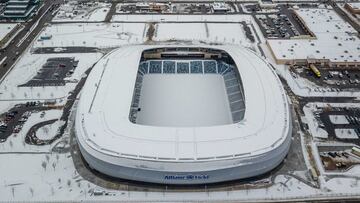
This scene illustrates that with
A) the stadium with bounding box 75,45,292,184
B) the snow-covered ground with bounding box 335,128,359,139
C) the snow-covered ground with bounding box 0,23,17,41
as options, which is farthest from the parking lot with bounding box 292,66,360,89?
the snow-covered ground with bounding box 0,23,17,41

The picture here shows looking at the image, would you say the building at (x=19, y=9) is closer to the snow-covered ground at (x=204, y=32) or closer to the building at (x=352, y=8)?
the snow-covered ground at (x=204, y=32)

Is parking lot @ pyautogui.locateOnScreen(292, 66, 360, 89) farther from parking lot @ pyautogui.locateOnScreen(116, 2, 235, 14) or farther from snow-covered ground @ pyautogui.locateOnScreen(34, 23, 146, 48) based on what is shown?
parking lot @ pyautogui.locateOnScreen(116, 2, 235, 14)

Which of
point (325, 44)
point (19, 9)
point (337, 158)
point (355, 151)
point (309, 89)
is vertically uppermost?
point (19, 9)

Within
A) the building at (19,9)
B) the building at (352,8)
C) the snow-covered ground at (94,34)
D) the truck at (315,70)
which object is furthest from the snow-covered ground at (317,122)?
the building at (19,9)

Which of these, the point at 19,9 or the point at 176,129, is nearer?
the point at 176,129

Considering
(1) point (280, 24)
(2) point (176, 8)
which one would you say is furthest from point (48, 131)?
(1) point (280, 24)

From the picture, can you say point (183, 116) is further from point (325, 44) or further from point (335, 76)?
point (325, 44)
